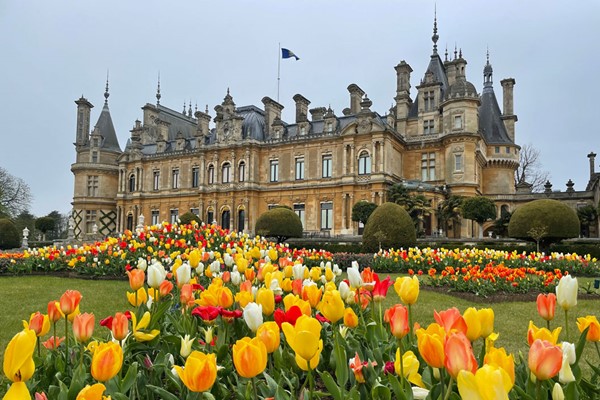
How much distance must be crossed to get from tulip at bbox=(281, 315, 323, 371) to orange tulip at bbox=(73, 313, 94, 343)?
3.18 ft

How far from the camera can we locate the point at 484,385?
3.40ft

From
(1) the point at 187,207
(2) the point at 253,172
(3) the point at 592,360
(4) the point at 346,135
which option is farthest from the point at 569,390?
(1) the point at 187,207

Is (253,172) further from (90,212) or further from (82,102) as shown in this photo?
(82,102)

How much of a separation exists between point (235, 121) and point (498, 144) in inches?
796

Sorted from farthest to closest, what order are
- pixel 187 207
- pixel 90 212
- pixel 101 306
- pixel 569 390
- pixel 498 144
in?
1. pixel 90 212
2. pixel 187 207
3. pixel 498 144
4. pixel 101 306
5. pixel 569 390

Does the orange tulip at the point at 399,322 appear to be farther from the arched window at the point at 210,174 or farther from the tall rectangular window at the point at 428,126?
the arched window at the point at 210,174

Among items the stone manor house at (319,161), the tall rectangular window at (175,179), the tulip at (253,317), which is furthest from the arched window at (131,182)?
the tulip at (253,317)

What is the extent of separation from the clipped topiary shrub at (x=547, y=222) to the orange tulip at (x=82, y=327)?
18.4m

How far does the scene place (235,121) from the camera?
36.1 metres

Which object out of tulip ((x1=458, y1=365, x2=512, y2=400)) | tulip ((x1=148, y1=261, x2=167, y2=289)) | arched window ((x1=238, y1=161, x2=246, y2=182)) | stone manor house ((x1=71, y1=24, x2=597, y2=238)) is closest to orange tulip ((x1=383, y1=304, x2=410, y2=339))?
tulip ((x1=458, y1=365, x2=512, y2=400))

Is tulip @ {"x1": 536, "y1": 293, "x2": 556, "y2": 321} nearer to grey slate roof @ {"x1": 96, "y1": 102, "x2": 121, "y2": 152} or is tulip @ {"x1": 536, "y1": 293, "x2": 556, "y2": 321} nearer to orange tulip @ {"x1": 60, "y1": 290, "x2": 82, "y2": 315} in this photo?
orange tulip @ {"x1": 60, "y1": 290, "x2": 82, "y2": 315}

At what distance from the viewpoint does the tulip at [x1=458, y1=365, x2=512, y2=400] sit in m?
1.02

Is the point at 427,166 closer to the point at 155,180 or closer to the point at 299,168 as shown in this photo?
the point at 299,168

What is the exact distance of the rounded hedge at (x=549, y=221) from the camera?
57.4 ft
